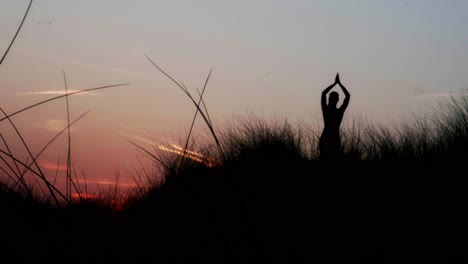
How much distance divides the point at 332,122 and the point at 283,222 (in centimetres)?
312

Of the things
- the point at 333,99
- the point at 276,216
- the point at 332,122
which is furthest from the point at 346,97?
the point at 276,216

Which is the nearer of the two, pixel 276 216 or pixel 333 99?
pixel 276 216

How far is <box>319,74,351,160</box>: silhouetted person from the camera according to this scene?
722 cm

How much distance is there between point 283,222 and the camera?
4.49 meters

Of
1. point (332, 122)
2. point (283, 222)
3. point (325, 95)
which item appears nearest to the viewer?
point (283, 222)

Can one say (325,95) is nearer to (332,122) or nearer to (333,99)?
(333,99)

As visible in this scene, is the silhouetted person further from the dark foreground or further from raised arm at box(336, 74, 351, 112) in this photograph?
the dark foreground

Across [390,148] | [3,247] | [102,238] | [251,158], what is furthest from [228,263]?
[390,148]

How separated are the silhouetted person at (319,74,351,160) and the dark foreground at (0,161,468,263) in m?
1.44

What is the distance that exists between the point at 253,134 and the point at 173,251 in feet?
12.5

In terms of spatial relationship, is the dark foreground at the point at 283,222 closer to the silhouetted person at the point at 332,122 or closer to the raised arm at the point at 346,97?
the silhouetted person at the point at 332,122

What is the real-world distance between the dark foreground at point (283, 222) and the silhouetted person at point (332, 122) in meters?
1.44

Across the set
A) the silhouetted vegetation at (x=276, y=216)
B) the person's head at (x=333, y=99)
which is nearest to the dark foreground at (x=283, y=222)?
the silhouetted vegetation at (x=276, y=216)

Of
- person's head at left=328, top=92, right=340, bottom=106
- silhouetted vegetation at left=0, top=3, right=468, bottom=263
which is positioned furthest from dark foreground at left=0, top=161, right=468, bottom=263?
person's head at left=328, top=92, right=340, bottom=106
